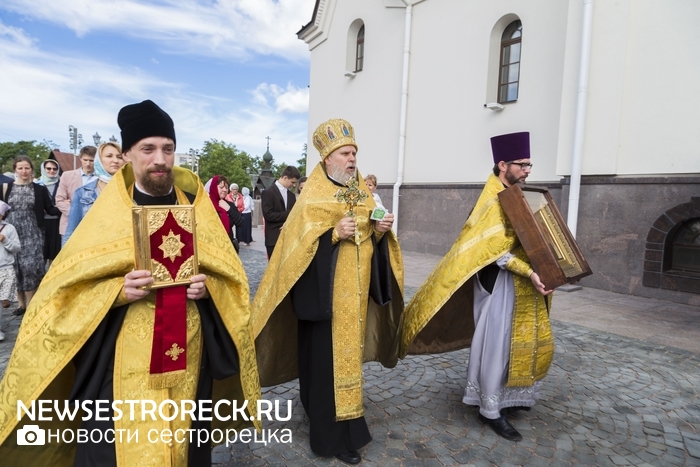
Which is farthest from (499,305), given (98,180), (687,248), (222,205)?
(687,248)

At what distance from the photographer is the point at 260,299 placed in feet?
10.5

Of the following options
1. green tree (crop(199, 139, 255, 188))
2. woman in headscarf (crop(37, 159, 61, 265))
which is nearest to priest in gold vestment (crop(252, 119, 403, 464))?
woman in headscarf (crop(37, 159, 61, 265))

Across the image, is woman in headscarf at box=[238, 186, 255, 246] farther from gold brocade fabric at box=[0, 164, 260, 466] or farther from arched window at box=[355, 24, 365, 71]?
gold brocade fabric at box=[0, 164, 260, 466]

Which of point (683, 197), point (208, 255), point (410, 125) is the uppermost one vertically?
point (410, 125)

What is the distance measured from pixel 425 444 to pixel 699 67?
7.35 m

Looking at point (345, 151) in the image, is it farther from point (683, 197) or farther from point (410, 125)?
point (410, 125)

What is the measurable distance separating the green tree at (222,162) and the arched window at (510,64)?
144 ft

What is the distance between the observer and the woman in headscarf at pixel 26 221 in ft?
18.1

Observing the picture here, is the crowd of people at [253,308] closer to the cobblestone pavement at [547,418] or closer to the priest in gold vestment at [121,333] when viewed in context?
the priest in gold vestment at [121,333]

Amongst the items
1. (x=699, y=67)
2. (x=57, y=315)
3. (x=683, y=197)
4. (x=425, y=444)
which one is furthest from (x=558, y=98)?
(x=57, y=315)

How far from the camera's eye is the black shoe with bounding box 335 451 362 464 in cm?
281

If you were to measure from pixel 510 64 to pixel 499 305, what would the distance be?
856 centimetres

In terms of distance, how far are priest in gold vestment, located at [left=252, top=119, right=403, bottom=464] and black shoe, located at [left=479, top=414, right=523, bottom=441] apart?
927mm

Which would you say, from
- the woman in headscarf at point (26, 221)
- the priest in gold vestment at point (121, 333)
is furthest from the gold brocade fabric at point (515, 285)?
the woman in headscarf at point (26, 221)
